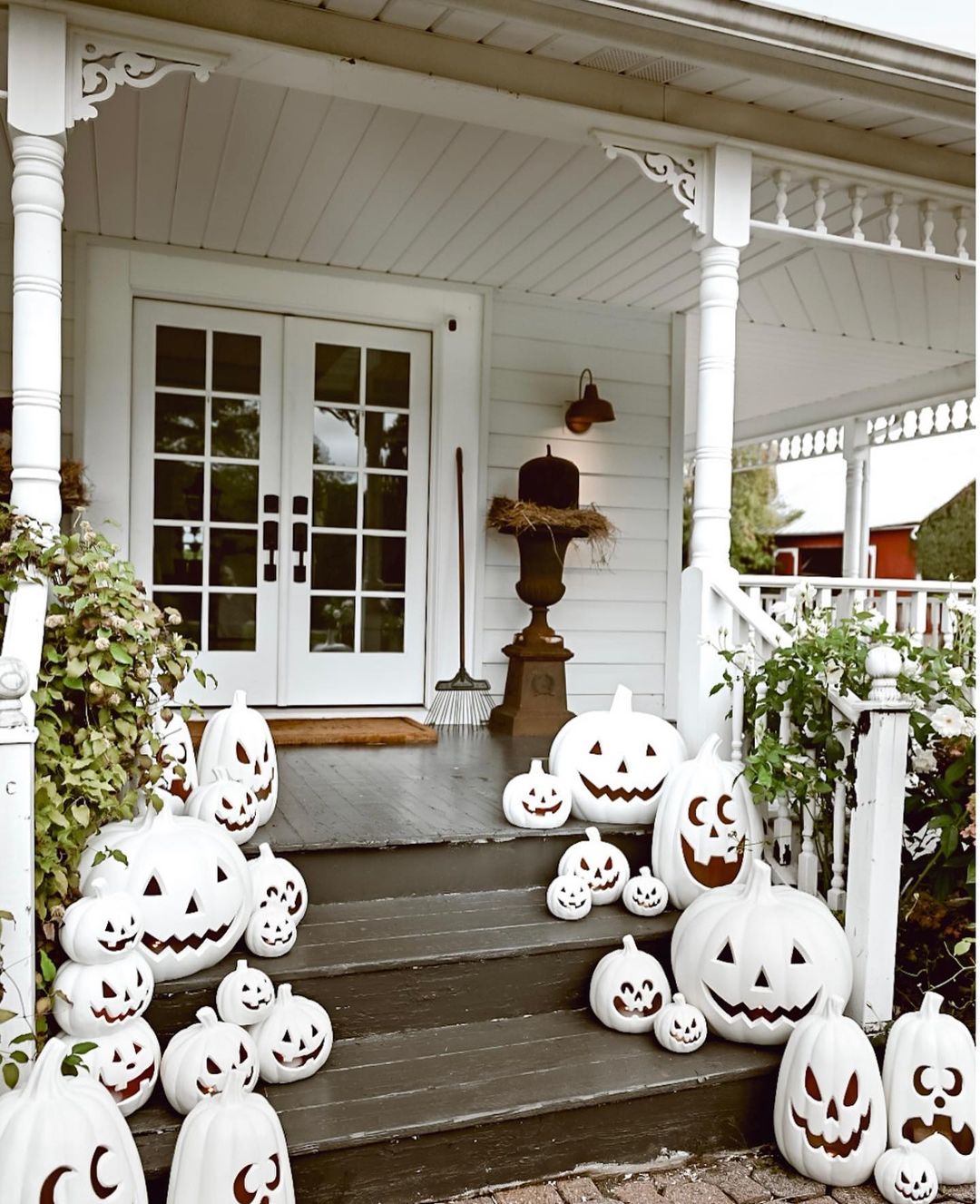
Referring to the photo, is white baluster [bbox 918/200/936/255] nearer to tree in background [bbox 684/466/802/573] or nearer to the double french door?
the double french door

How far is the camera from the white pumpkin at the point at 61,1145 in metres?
1.58

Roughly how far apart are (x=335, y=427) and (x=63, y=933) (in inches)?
120

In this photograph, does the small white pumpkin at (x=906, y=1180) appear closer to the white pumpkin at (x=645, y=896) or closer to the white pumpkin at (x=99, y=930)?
the white pumpkin at (x=645, y=896)

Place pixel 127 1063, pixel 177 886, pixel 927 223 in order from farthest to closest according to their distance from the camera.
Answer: pixel 927 223 < pixel 177 886 < pixel 127 1063

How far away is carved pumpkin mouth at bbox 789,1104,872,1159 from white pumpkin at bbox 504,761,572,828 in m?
0.99

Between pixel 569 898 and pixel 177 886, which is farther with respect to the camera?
pixel 569 898

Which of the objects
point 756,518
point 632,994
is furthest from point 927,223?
point 756,518

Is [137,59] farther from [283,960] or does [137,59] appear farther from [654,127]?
[283,960]

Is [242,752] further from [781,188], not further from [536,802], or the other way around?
[781,188]

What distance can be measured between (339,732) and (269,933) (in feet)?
6.11

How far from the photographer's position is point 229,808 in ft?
8.13

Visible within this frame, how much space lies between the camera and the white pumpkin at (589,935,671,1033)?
233 centimetres

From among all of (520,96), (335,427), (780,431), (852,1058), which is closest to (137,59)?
(520,96)

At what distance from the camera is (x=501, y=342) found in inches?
191
